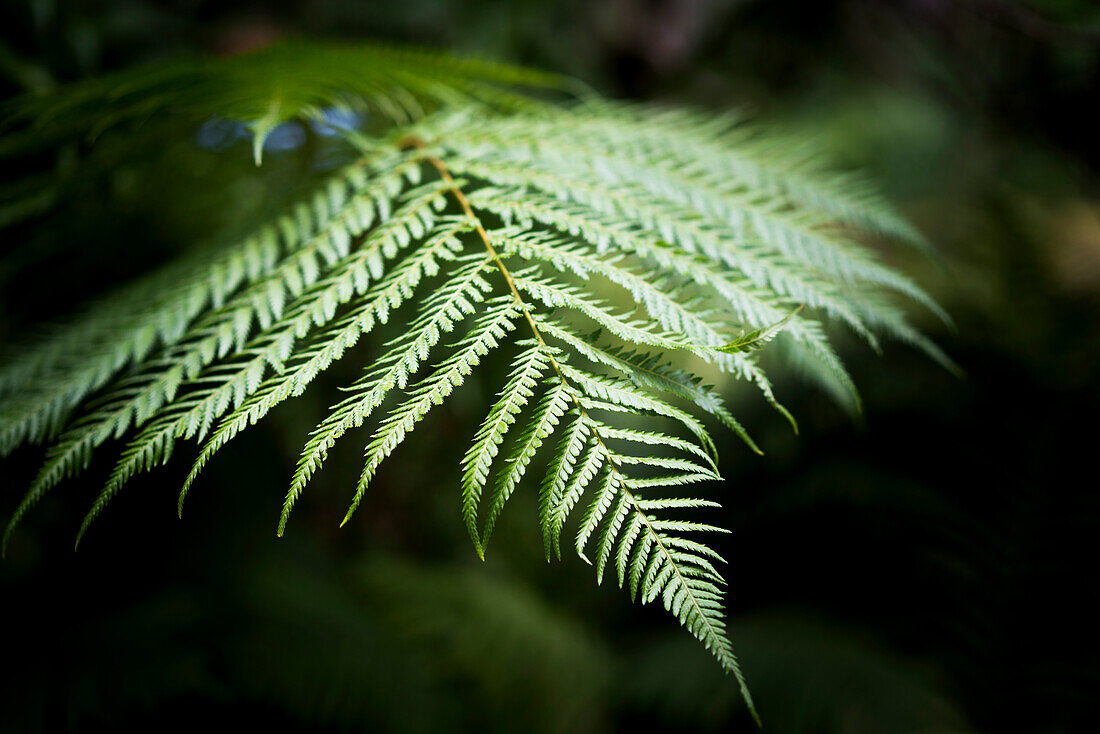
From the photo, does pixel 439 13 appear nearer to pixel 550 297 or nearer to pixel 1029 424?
pixel 550 297

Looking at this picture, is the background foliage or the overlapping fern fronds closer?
the overlapping fern fronds

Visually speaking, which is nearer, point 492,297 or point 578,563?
point 492,297

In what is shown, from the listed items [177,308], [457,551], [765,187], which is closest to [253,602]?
[457,551]

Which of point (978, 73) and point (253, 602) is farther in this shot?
point (978, 73)

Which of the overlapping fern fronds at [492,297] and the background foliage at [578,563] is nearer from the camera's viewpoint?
the overlapping fern fronds at [492,297]
